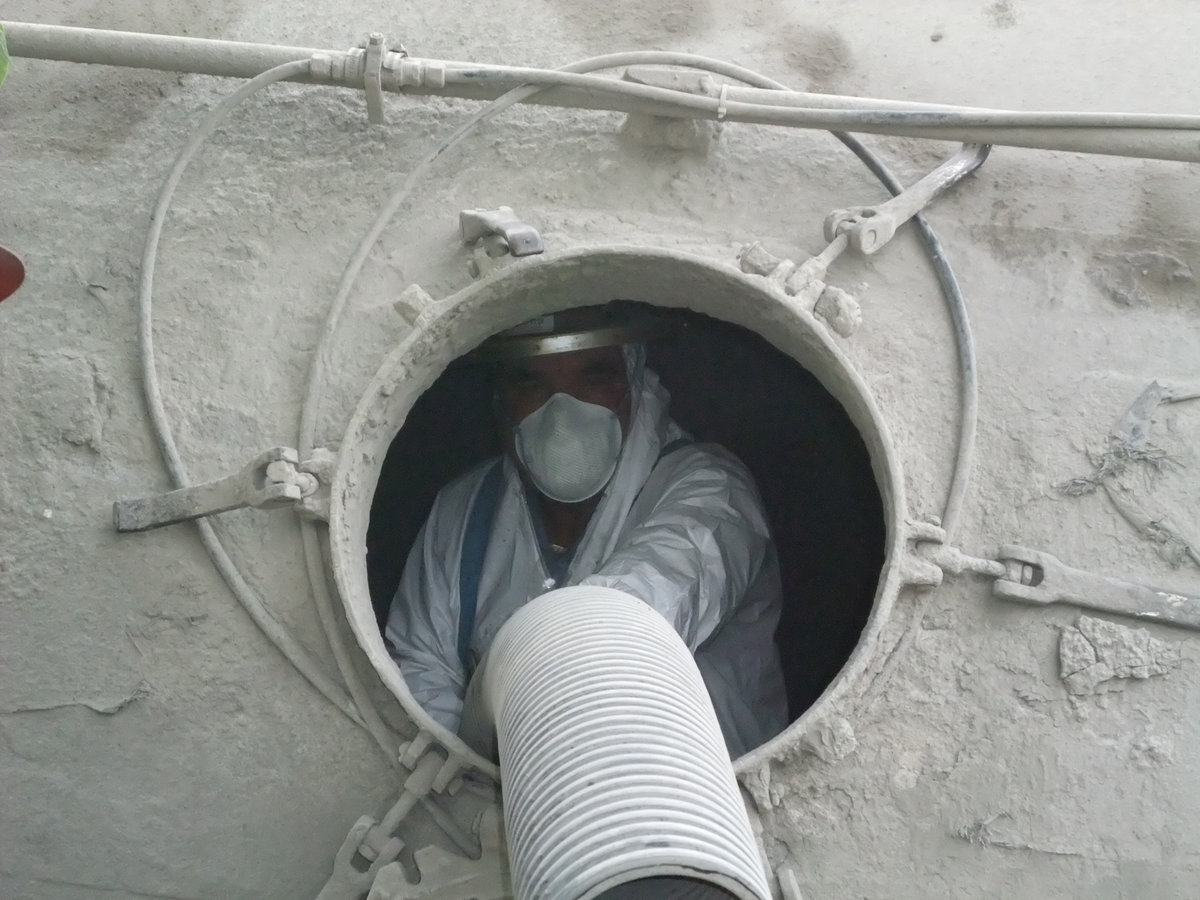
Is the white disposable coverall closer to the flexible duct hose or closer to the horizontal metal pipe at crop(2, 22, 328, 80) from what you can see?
the flexible duct hose

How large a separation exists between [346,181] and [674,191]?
619mm

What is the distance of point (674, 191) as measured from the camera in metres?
1.94

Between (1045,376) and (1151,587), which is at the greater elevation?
(1045,376)

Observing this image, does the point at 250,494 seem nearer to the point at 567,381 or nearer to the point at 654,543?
the point at 654,543

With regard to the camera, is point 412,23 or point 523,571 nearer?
point 412,23

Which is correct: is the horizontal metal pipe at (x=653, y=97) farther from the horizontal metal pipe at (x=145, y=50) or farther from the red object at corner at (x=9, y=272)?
the red object at corner at (x=9, y=272)

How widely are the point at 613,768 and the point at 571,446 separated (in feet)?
4.88

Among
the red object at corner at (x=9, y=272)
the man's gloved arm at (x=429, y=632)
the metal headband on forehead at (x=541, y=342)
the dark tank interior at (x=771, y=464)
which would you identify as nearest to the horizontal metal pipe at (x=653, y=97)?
the red object at corner at (x=9, y=272)

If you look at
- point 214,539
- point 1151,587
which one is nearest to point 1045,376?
point 1151,587

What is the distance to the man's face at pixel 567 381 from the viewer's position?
266 cm

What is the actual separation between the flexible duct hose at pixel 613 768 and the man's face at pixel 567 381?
1.23 m

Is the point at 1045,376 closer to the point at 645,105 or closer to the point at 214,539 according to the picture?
the point at 645,105

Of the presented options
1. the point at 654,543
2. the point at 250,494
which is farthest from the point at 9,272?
the point at 654,543

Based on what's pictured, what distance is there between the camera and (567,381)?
2668 mm
